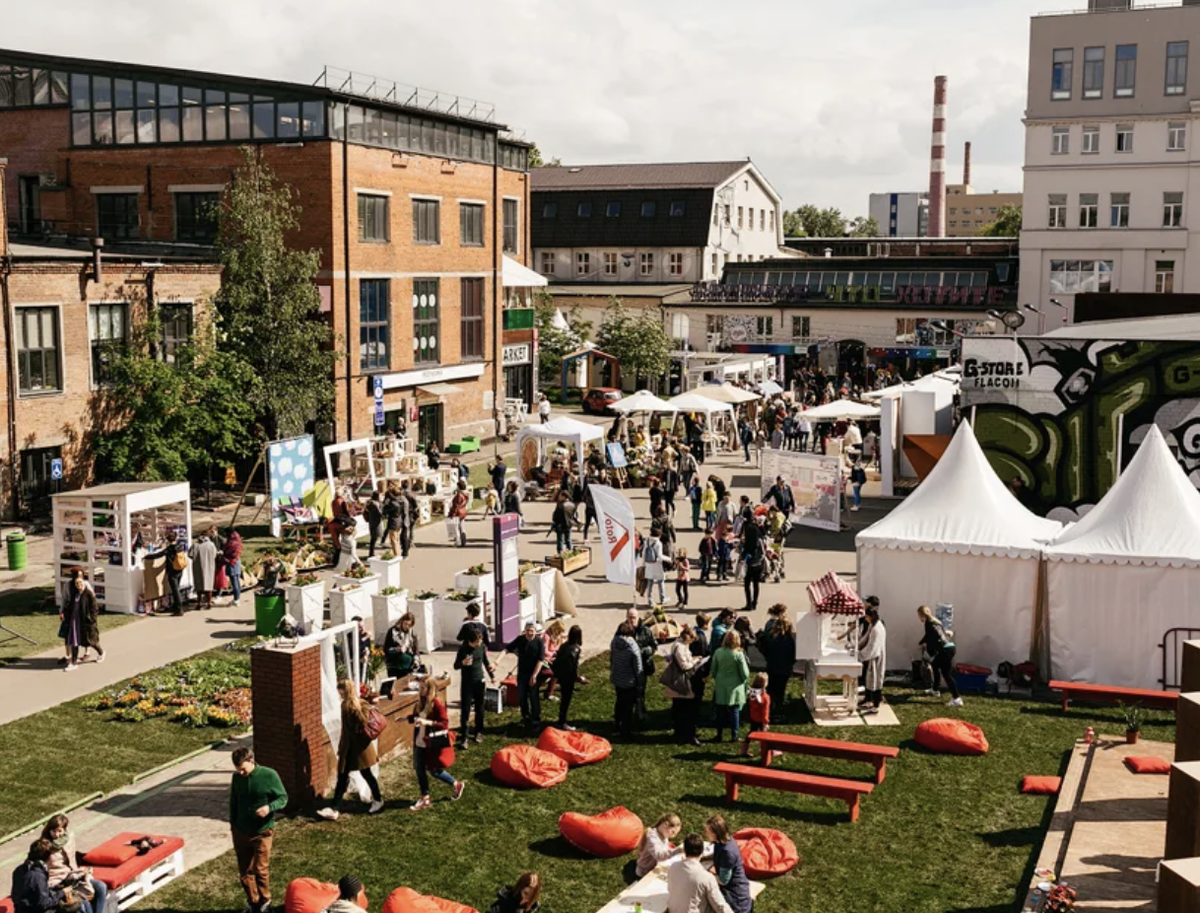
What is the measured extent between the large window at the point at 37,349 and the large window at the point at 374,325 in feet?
34.1

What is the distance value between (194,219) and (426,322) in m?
7.86

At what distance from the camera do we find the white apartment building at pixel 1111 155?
186 ft

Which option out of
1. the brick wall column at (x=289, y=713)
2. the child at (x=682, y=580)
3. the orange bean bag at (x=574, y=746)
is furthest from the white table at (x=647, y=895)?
the child at (x=682, y=580)

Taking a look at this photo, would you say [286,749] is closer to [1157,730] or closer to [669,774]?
[669,774]

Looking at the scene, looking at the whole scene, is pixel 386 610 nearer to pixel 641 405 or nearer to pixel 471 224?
pixel 641 405

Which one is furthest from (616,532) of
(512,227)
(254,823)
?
(512,227)

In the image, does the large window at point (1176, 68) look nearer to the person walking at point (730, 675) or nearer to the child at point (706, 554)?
the child at point (706, 554)

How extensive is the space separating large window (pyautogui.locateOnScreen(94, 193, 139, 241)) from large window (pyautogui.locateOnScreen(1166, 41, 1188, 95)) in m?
43.1

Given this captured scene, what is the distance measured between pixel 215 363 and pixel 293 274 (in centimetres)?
445

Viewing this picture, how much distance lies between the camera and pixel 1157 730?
55.1 feet

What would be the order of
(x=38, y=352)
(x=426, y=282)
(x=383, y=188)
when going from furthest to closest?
(x=426, y=282) < (x=383, y=188) < (x=38, y=352)

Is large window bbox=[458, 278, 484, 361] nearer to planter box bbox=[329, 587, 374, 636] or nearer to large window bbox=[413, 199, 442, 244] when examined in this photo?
large window bbox=[413, 199, 442, 244]

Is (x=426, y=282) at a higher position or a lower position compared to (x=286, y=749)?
higher

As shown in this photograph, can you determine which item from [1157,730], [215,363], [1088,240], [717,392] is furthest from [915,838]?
[1088,240]
